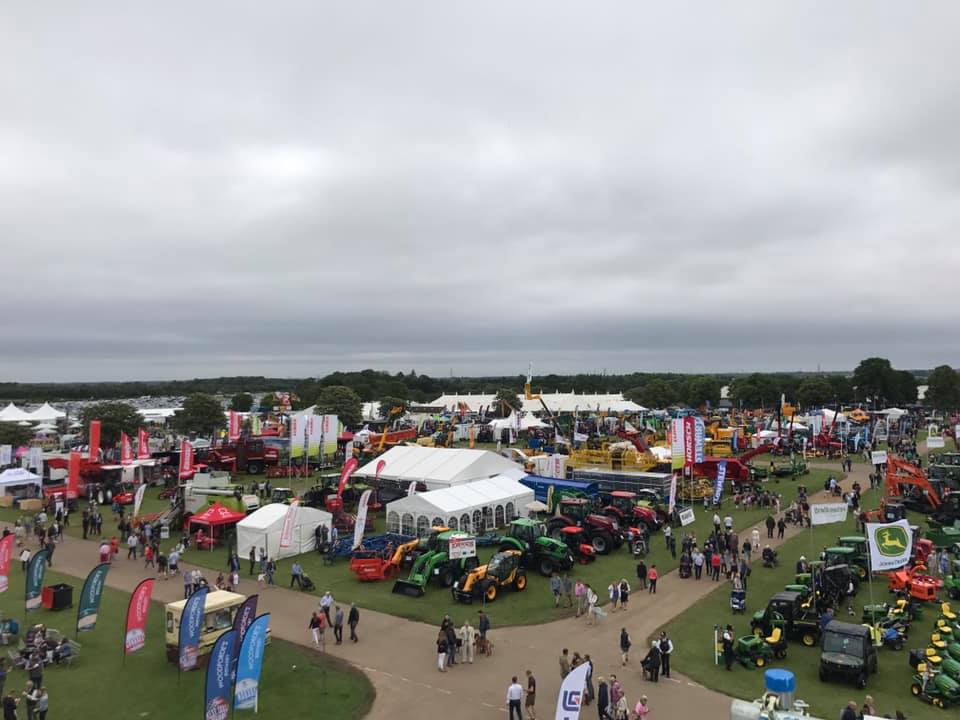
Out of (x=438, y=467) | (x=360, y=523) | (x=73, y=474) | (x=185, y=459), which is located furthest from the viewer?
(x=73, y=474)

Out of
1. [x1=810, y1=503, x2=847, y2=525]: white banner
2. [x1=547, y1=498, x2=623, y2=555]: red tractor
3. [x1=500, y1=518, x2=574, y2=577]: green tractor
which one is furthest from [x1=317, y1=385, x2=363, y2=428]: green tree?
[x1=810, y1=503, x2=847, y2=525]: white banner

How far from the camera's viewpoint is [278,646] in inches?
614

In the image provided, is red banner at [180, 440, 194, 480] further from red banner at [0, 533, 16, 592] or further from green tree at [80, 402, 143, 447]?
green tree at [80, 402, 143, 447]

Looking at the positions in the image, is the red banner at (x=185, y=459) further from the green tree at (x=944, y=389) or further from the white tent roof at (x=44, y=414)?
the green tree at (x=944, y=389)

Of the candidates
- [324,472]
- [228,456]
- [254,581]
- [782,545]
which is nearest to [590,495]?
[782,545]

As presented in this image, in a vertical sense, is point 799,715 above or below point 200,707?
above

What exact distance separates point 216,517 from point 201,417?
44.1 meters

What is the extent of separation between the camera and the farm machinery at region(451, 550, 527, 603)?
18359 millimetres

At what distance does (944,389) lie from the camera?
86.4 meters

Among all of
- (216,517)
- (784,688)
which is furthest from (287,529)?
(784,688)

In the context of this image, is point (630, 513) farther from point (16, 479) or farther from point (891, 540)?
point (16, 479)

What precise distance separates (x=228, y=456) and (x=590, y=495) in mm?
27622

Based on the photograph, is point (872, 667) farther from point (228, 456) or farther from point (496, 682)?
point (228, 456)

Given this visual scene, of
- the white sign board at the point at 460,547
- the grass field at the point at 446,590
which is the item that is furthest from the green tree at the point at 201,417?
the white sign board at the point at 460,547
